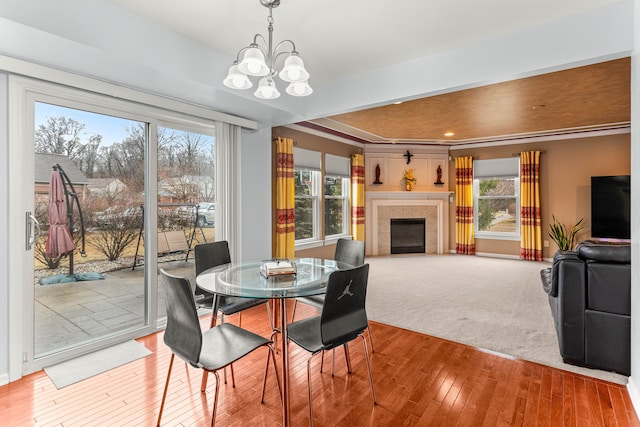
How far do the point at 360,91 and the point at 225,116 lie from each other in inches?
57.1

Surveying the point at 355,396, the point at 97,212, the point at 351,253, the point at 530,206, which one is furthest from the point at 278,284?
the point at 530,206

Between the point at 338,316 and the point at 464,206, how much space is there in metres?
6.33

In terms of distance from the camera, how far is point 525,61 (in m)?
2.50

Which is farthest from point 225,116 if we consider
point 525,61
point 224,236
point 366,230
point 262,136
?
point 366,230

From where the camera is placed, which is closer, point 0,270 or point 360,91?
point 0,270

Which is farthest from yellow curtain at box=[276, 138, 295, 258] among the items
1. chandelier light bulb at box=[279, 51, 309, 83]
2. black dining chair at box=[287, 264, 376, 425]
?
chandelier light bulb at box=[279, 51, 309, 83]

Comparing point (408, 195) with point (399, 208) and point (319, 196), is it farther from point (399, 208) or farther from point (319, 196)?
point (319, 196)

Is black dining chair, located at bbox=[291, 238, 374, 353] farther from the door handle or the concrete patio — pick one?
the door handle

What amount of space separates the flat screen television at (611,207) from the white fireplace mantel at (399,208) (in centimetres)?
258

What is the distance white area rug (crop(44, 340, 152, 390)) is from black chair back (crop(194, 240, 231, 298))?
76cm

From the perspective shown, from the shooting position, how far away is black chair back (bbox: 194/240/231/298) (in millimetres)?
2770

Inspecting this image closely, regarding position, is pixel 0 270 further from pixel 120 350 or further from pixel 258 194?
pixel 258 194

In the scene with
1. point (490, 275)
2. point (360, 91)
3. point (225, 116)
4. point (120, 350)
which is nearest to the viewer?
point (120, 350)

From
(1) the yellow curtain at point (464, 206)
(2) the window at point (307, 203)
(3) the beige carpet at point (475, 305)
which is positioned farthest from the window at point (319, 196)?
(1) the yellow curtain at point (464, 206)
